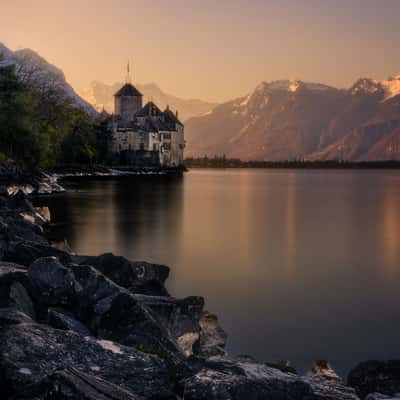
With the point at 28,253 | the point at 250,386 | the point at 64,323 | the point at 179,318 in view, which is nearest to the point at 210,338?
the point at 179,318

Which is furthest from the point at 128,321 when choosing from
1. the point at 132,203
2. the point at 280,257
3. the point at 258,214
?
the point at 132,203

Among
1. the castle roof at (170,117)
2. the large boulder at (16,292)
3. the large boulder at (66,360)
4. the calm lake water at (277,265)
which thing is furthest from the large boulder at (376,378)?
the castle roof at (170,117)

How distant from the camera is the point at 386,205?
6166 centimetres

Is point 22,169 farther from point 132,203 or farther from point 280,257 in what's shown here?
point 280,257

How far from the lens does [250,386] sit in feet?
19.2

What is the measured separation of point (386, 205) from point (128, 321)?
58.4 metres

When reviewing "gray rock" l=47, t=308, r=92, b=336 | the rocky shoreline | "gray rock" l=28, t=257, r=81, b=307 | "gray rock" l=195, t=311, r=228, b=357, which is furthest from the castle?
"gray rock" l=47, t=308, r=92, b=336

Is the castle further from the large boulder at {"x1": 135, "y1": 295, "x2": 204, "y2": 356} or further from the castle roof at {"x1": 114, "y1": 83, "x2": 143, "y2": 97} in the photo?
the large boulder at {"x1": 135, "y1": 295, "x2": 204, "y2": 356}

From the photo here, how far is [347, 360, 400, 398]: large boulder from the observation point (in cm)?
833

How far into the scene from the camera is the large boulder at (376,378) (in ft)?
27.3

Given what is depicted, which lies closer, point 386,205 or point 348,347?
point 348,347

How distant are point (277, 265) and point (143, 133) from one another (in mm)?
142232

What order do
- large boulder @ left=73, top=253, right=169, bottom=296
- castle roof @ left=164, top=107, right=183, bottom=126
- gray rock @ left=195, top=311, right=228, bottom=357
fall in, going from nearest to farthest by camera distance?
gray rock @ left=195, top=311, right=228, bottom=357, large boulder @ left=73, top=253, right=169, bottom=296, castle roof @ left=164, top=107, right=183, bottom=126

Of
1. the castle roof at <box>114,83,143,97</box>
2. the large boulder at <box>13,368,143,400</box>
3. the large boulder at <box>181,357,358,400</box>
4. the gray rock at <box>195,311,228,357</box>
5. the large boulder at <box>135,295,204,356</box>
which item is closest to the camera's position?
the large boulder at <box>13,368,143,400</box>
